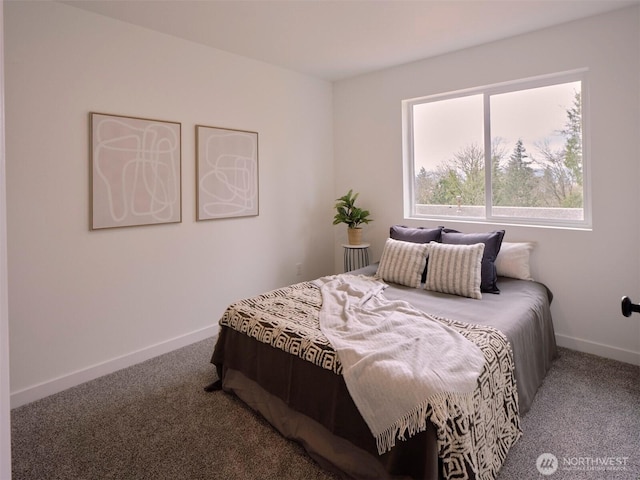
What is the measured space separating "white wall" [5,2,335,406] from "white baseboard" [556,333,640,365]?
2646mm

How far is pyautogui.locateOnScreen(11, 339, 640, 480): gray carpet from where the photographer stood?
1.83 metres

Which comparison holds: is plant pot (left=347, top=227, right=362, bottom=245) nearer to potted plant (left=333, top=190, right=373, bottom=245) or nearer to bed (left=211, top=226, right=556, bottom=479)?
potted plant (left=333, top=190, right=373, bottom=245)

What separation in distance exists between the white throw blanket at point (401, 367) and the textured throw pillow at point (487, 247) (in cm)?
84

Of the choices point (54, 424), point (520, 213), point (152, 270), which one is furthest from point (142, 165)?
point (520, 213)

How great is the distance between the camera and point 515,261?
3.12 m

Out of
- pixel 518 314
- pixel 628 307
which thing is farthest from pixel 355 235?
pixel 628 307

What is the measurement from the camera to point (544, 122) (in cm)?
321

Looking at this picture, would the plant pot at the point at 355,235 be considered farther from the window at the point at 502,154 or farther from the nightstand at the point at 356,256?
the window at the point at 502,154

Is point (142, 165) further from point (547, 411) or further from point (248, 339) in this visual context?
point (547, 411)

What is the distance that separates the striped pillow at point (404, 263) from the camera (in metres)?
3.06

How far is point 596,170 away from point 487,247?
3.15 ft

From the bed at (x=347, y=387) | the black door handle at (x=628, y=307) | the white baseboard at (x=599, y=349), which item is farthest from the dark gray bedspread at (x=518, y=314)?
the black door handle at (x=628, y=307)

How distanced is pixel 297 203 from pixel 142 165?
1699 mm

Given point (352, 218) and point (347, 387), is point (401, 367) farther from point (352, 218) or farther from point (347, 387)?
point (352, 218)
